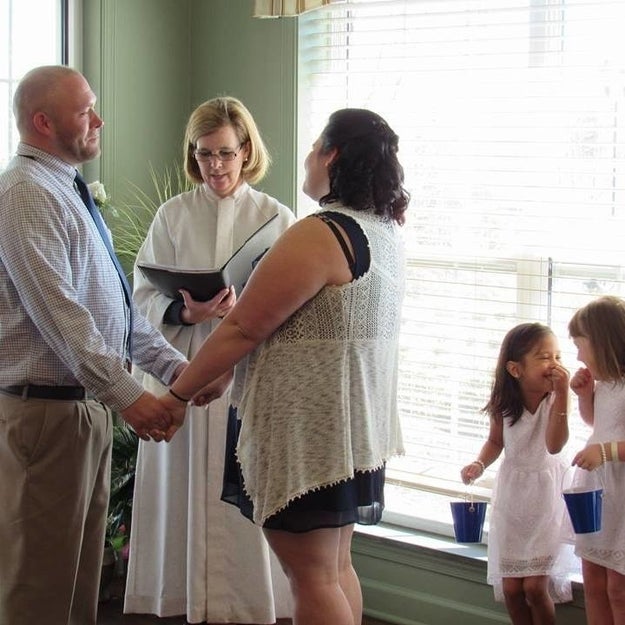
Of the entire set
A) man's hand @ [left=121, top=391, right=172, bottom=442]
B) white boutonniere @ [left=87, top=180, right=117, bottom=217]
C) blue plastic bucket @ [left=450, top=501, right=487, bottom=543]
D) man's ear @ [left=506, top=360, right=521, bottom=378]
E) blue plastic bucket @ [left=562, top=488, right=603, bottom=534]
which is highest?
white boutonniere @ [left=87, top=180, right=117, bottom=217]

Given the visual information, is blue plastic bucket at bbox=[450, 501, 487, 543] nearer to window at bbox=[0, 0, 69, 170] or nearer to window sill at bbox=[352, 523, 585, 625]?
window sill at bbox=[352, 523, 585, 625]

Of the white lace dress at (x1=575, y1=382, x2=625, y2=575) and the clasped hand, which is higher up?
the clasped hand

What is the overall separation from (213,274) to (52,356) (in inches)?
22.2

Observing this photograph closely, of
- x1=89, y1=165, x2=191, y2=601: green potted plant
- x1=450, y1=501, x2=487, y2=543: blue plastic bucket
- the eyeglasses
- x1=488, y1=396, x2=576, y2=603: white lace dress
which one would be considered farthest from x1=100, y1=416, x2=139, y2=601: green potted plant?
x1=488, y1=396, x2=576, y2=603: white lace dress

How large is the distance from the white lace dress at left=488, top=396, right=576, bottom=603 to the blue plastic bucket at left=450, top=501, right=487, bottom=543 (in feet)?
0.17

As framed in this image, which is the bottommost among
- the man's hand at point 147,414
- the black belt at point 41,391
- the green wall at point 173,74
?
the man's hand at point 147,414

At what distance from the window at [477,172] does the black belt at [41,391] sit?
137 cm

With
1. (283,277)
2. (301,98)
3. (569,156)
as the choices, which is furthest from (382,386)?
(301,98)

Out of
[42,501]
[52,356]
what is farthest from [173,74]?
[42,501]

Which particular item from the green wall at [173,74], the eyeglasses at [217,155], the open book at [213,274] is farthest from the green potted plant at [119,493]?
the eyeglasses at [217,155]

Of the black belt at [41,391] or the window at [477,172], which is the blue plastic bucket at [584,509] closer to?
the window at [477,172]

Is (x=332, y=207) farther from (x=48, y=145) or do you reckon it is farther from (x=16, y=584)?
(x=16, y=584)

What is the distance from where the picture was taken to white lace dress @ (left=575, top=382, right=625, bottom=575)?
9.06 ft

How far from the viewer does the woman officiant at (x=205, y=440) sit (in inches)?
131
